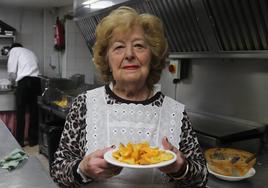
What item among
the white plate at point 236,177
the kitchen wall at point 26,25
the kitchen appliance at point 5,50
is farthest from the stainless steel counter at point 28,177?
the kitchen wall at point 26,25

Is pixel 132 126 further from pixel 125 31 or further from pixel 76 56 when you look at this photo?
pixel 76 56

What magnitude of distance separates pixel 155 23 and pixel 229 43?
1.25 metres

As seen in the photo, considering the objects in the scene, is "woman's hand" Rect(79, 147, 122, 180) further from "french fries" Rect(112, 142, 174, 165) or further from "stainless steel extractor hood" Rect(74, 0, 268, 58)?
"stainless steel extractor hood" Rect(74, 0, 268, 58)

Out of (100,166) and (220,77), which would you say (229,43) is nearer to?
(220,77)

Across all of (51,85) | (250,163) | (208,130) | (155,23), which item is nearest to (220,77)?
(208,130)

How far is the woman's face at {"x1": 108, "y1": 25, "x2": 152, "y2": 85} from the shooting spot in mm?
1133

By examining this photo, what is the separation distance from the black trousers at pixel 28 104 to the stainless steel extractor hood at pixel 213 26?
2.54 metres

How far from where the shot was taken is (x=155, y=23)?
120 cm

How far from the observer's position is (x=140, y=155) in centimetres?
98

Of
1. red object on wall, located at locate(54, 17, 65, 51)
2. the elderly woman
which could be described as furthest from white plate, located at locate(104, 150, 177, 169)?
red object on wall, located at locate(54, 17, 65, 51)

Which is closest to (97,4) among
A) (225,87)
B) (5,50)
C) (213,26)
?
(213,26)

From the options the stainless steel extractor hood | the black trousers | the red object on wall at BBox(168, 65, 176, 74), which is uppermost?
the stainless steel extractor hood

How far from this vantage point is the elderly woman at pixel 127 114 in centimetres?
114

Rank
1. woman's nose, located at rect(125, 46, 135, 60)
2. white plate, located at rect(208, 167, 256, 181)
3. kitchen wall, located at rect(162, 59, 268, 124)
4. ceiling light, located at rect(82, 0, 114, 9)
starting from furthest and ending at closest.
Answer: ceiling light, located at rect(82, 0, 114, 9) < kitchen wall, located at rect(162, 59, 268, 124) < white plate, located at rect(208, 167, 256, 181) < woman's nose, located at rect(125, 46, 135, 60)
